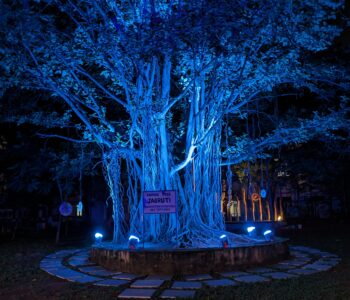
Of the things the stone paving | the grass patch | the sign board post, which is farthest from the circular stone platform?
the grass patch

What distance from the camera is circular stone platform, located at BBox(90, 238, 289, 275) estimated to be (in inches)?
216

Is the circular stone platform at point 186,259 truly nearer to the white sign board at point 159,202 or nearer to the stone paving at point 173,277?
the stone paving at point 173,277

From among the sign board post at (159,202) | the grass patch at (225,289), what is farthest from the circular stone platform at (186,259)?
the grass patch at (225,289)

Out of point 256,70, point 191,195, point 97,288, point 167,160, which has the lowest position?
point 97,288

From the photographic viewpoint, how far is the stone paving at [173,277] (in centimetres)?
450

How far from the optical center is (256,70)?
23.5 ft

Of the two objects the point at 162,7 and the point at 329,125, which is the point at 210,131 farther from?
the point at 329,125

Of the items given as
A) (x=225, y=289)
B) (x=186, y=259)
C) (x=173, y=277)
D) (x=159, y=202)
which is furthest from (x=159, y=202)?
(x=225, y=289)

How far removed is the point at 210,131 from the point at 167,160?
3.10 ft

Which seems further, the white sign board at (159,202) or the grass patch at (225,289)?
the white sign board at (159,202)

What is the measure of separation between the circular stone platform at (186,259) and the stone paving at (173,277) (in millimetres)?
127

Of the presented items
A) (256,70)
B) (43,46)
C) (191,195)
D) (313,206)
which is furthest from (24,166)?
(313,206)

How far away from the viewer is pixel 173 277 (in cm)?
529

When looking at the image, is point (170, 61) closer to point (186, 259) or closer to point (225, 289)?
point (186, 259)
